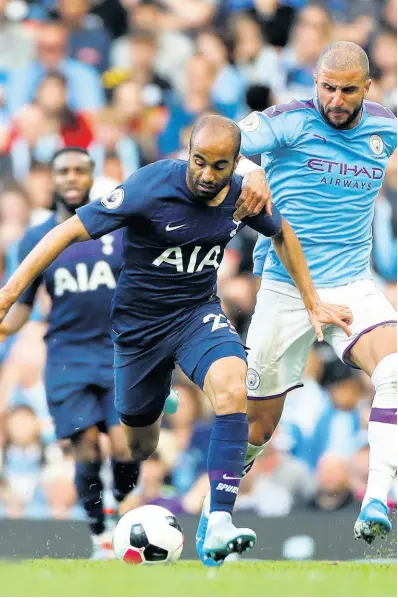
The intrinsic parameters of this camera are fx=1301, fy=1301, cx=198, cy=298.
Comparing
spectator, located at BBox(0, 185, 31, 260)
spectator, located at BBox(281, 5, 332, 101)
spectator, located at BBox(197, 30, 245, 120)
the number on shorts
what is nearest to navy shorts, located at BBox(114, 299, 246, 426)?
the number on shorts

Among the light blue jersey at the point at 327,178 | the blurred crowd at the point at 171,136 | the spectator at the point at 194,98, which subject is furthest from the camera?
the spectator at the point at 194,98

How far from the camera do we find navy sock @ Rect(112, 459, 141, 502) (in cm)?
958

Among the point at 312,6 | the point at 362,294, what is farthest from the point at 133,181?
the point at 312,6

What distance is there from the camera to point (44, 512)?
1073cm

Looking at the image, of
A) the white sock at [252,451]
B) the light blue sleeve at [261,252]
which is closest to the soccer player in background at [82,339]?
the white sock at [252,451]

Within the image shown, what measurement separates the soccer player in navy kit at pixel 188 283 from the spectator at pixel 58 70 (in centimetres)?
553

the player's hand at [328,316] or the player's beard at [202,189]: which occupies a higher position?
the player's beard at [202,189]

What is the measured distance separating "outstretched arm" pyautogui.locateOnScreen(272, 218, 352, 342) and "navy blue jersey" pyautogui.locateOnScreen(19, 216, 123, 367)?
1947mm

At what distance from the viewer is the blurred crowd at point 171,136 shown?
1077cm

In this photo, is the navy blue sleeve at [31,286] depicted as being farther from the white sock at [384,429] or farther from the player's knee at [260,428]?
the white sock at [384,429]

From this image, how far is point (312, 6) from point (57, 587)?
8446mm

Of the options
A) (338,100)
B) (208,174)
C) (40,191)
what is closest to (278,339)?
(338,100)

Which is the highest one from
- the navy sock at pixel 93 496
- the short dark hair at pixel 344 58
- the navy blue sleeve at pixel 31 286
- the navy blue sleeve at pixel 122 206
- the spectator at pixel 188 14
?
the spectator at pixel 188 14

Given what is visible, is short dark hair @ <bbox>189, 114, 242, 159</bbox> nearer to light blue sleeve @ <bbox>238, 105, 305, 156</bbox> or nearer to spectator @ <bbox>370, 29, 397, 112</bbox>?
light blue sleeve @ <bbox>238, 105, 305, 156</bbox>
